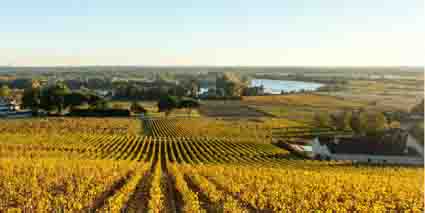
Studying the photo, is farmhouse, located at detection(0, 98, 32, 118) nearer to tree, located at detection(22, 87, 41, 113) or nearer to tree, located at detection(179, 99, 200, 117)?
tree, located at detection(22, 87, 41, 113)

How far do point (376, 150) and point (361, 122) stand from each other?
20086 mm

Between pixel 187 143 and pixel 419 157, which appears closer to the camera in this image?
pixel 419 157

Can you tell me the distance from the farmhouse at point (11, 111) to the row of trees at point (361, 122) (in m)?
59.5

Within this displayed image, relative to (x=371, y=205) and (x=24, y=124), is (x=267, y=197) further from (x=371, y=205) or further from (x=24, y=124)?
(x=24, y=124)

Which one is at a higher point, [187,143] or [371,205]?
[371,205]

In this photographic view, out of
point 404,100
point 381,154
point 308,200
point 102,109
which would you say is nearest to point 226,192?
point 308,200

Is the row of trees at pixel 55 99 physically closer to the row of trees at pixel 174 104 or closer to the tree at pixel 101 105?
the tree at pixel 101 105

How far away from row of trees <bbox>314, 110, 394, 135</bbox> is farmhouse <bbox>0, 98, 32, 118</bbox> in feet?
195

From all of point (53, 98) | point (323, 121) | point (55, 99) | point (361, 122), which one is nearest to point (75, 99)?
point (55, 99)

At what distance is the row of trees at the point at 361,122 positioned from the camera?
178 feet

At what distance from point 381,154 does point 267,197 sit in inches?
1006

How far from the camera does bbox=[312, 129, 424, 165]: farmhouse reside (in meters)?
35.7

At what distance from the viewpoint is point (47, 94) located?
77.1 metres

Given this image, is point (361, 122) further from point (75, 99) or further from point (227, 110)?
point (75, 99)
